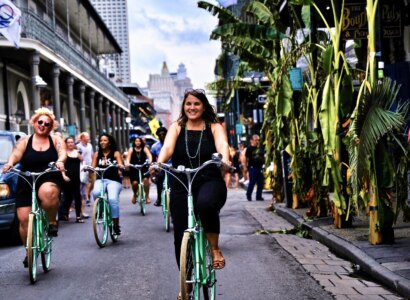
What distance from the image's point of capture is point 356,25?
35.6ft

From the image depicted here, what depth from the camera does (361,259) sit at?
7047mm

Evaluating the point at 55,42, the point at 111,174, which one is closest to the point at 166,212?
the point at 111,174

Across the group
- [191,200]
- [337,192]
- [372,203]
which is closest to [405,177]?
[372,203]

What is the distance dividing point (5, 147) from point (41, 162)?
424 cm

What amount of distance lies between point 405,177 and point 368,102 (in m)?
1.06

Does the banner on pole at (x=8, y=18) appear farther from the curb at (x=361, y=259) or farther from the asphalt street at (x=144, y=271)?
the curb at (x=361, y=259)

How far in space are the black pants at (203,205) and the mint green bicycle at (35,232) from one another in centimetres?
222

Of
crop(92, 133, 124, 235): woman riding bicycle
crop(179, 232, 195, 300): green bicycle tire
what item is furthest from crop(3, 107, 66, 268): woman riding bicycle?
crop(179, 232, 195, 300): green bicycle tire

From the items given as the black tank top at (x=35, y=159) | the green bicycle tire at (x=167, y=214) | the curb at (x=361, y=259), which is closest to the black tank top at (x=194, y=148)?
the curb at (x=361, y=259)

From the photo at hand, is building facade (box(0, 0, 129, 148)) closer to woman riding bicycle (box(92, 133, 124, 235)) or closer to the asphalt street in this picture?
woman riding bicycle (box(92, 133, 124, 235))

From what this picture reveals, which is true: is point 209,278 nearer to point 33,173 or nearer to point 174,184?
point 174,184

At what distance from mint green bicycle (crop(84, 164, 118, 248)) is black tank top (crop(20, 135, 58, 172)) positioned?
1.82 meters

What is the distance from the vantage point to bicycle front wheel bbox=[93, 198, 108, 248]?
915 cm

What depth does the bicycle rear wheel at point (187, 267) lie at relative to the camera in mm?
Result: 4523
